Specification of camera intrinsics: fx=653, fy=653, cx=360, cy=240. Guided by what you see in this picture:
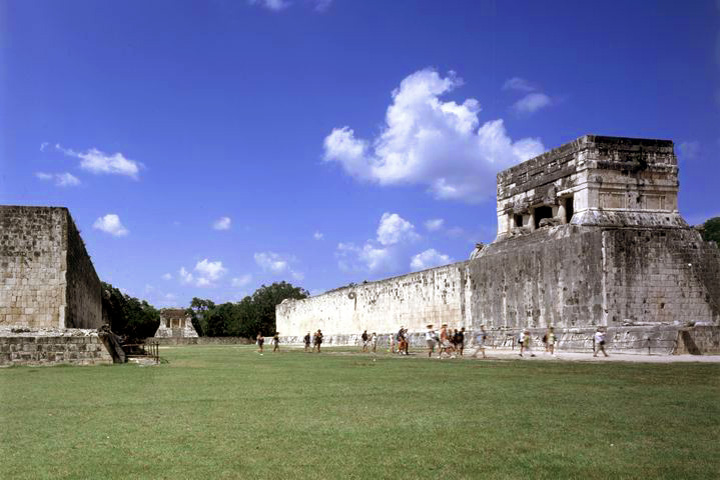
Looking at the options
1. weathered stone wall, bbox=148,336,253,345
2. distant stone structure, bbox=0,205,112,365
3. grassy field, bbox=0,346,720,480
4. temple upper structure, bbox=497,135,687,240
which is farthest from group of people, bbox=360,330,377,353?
weathered stone wall, bbox=148,336,253,345

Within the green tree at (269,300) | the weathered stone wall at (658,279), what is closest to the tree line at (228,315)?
the green tree at (269,300)

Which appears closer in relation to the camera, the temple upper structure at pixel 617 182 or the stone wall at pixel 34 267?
the stone wall at pixel 34 267

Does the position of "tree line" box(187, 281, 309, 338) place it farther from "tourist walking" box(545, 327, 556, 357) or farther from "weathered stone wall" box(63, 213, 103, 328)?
"tourist walking" box(545, 327, 556, 357)

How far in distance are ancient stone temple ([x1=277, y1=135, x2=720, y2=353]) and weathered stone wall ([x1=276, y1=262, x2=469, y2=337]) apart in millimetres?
2666

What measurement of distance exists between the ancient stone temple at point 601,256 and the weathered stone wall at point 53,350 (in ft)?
39.0

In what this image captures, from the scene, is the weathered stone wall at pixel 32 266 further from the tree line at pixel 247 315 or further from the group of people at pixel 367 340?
the tree line at pixel 247 315

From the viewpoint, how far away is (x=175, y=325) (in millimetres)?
65188

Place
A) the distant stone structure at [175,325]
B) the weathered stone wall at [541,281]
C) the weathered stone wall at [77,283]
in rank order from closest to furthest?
the weathered stone wall at [541,281], the weathered stone wall at [77,283], the distant stone structure at [175,325]

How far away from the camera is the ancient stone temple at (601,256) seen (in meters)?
16.8

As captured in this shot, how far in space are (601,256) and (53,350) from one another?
531 inches

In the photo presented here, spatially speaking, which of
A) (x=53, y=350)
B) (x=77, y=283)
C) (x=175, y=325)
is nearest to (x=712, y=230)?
(x=77, y=283)

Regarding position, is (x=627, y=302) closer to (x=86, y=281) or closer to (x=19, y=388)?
(x=19, y=388)

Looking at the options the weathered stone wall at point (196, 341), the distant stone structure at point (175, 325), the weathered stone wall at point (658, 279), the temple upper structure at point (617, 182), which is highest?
the temple upper structure at point (617, 182)

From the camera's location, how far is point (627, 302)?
1672 cm
